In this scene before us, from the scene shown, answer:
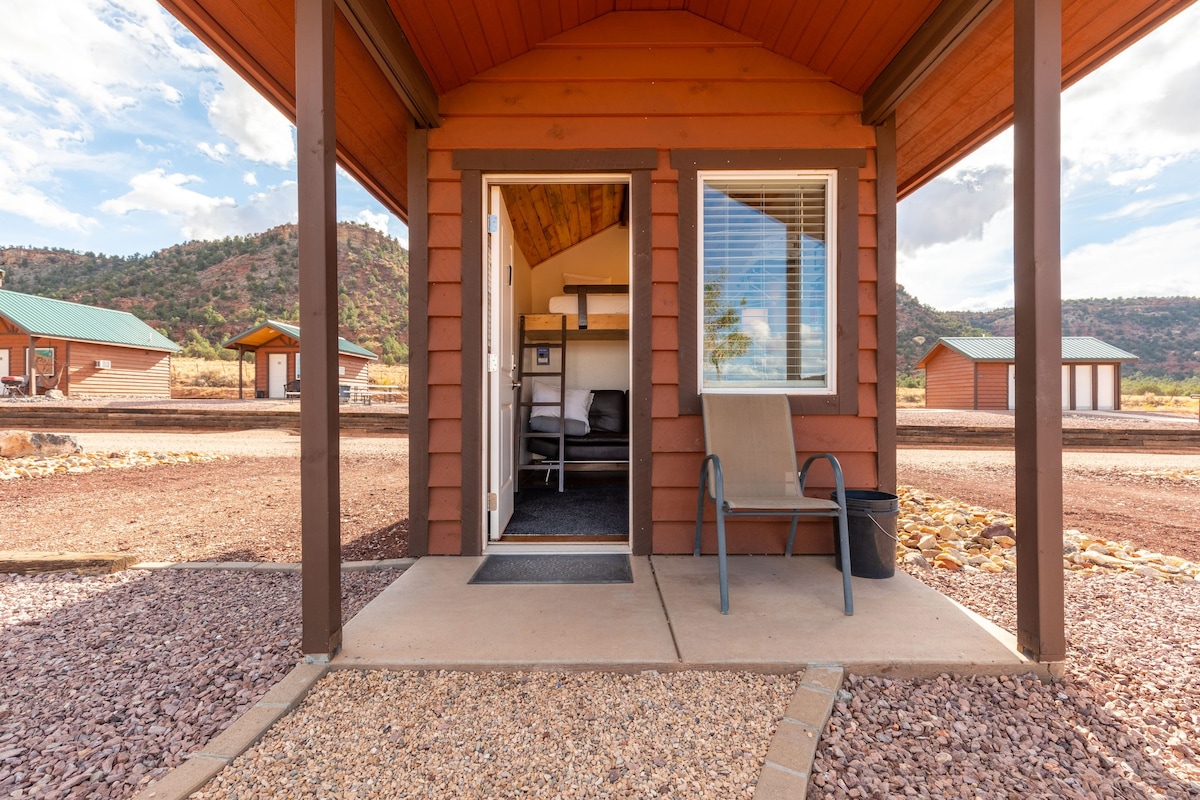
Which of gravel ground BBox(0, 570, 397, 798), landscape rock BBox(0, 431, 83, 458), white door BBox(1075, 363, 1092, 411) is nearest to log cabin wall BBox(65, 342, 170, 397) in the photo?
landscape rock BBox(0, 431, 83, 458)

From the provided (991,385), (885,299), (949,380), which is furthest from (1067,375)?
(885,299)

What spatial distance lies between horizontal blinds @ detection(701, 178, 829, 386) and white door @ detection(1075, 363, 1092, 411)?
23.8m

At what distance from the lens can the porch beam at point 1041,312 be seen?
183 centimetres

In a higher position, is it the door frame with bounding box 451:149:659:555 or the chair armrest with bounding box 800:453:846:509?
the door frame with bounding box 451:149:659:555

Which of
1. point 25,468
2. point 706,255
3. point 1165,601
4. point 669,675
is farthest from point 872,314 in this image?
point 25,468

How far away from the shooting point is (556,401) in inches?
199

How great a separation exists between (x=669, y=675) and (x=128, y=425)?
13.0 meters

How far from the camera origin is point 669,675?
5.94 feet

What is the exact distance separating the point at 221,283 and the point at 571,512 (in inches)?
2061

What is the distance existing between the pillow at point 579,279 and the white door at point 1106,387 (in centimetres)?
2335

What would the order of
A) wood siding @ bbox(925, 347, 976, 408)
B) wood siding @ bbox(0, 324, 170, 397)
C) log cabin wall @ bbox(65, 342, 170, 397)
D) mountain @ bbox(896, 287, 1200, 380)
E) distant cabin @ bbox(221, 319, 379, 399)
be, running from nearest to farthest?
wood siding @ bbox(0, 324, 170, 397) < log cabin wall @ bbox(65, 342, 170, 397) < distant cabin @ bbox(221, 319, 379, 399) < wood siding @ bbox(925, 347, 976, 408) < mountain @ bbox(896, 287, 1200, 380)

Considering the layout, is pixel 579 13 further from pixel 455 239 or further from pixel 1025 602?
pixel 1025 602

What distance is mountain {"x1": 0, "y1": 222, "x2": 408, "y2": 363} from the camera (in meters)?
39.4

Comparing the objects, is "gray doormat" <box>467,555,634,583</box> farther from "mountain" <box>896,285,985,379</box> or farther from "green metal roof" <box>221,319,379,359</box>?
"mountain" <box>896,285,985,379</box>
